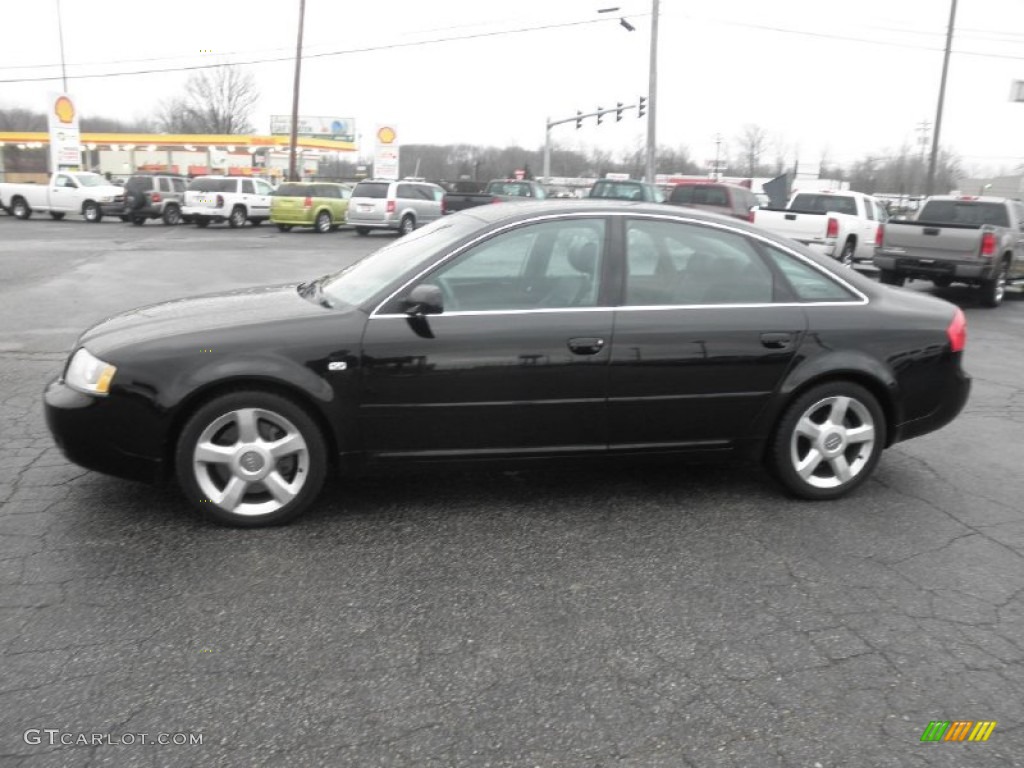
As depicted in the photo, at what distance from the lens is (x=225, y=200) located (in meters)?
28.9

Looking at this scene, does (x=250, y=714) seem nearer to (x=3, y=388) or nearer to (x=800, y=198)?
(x=3, y=388)

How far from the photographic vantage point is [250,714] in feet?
8.79

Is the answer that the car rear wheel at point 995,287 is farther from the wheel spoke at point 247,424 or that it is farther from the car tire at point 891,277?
the wheel spoke at point 247,424

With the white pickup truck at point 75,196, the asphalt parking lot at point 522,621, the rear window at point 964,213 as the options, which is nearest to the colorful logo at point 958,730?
the asphalt parking lot at point 522,621

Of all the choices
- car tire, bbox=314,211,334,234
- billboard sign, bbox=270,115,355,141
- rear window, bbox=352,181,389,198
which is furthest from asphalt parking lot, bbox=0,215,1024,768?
billboard sign, bbox=270,115,355,141

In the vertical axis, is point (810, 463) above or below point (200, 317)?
below

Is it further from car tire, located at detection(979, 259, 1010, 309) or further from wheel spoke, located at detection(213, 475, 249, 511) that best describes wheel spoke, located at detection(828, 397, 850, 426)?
car tire, located at detection(979, 259, 1010, 309)

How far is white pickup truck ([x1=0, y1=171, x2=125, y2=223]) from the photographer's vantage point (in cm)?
3078

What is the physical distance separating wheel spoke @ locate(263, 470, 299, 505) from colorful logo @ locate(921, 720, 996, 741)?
9.16 feet

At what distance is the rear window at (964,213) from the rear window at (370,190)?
16.5 meters

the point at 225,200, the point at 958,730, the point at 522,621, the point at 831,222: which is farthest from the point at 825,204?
the point at 225,200

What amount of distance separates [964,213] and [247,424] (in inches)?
564

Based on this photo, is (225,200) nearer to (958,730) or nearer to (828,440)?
(828,440)

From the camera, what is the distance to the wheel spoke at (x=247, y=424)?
3957 millimetres
